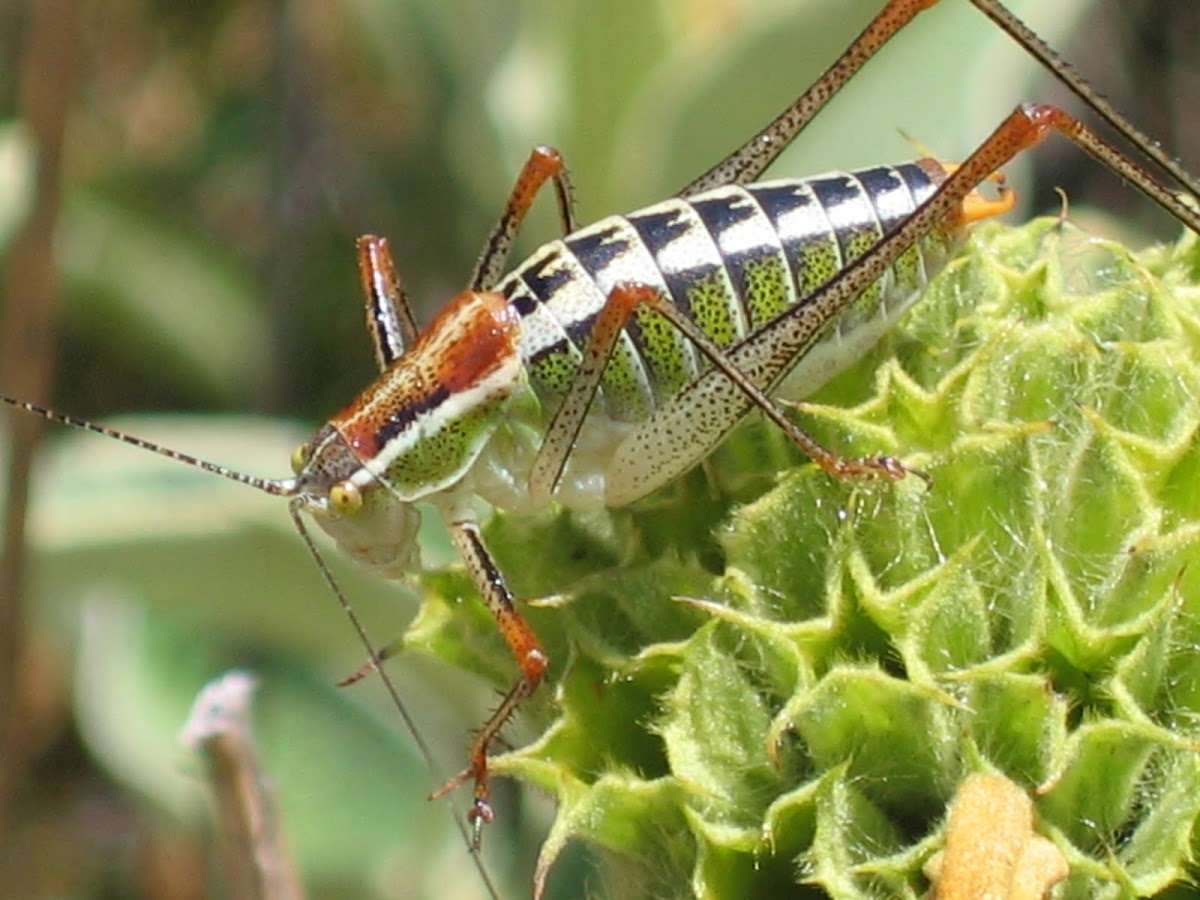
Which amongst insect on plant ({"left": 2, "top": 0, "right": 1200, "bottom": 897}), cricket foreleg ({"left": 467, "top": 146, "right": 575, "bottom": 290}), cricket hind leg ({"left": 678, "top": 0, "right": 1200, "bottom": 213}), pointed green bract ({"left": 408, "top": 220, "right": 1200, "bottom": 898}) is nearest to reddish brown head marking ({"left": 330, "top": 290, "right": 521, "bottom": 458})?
insect on plant ({"left": 2, "top": 0, "right": 1200, "bottom": 897})

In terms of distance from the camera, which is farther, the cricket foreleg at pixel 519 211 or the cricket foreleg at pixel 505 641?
the cricket foreleg at pixel 519 211

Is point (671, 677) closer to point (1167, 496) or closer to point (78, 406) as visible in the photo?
point (1167, 496)

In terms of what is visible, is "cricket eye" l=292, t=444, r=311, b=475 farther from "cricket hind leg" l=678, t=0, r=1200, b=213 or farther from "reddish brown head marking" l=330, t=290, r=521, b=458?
"cricket hind leg" l=678, t=0, r=1200, b=213

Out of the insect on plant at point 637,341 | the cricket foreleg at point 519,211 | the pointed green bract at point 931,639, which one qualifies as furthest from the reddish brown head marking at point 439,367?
the pointed green bract at point 931,639

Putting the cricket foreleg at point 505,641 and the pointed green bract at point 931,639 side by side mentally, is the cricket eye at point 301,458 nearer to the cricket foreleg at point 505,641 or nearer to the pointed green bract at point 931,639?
the cricket foreleg at point 505,641

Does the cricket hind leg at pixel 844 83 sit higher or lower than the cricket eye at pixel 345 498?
higher

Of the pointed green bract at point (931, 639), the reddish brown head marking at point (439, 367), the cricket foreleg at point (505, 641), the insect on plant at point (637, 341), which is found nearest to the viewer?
the pointed green bract at point (931, 639)
